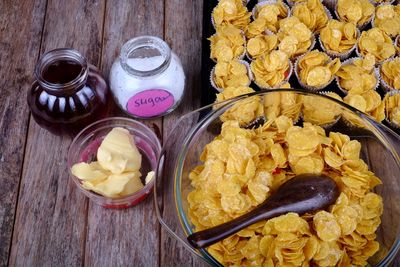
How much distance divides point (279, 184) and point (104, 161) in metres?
0.30

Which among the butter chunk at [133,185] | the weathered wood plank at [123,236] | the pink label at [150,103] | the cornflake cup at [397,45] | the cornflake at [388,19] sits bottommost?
the weathered wood plank at [123,236]


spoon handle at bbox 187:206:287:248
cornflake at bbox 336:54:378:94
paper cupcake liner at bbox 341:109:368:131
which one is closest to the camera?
spoon handle at bbox 187:206:287:248

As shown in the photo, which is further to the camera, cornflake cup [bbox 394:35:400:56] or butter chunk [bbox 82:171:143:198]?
cornflake cup [bbox 394:35:400:56]

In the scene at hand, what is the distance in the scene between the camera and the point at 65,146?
3.34 feet

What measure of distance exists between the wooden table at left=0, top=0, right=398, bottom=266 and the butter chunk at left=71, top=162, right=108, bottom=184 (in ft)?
0.28

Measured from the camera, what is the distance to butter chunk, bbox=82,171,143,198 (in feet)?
2.93

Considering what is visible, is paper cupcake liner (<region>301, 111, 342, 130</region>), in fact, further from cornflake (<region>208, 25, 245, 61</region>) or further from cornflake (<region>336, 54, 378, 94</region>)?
cornflake (<region>208, 25, 245, 61</region>)

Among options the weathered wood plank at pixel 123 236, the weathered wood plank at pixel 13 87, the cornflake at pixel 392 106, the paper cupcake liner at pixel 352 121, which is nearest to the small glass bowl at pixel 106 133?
the weathered wood plank at pixel 123 236

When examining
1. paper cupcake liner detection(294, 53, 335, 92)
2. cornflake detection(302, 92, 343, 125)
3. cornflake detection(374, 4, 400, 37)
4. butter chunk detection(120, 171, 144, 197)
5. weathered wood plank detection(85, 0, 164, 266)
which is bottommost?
weathered wood plank detection(85, 0, 164, 266)

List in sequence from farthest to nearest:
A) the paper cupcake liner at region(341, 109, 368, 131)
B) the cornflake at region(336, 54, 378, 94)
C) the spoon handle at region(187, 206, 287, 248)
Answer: the cornflake at region(336, 54, 378, 94) < the paper cupcake liner at region(341, 109, 368, 131) < the spoon handle at region(187, 206, 287, 248)

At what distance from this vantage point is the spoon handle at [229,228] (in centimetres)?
72

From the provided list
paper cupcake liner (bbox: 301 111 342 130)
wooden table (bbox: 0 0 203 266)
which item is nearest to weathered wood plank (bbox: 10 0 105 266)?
wooden table (bbox: 0 0 203 266)

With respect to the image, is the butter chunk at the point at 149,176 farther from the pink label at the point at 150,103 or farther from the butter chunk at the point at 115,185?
the pink label at the point at 150,103

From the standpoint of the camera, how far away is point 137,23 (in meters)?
1.18
